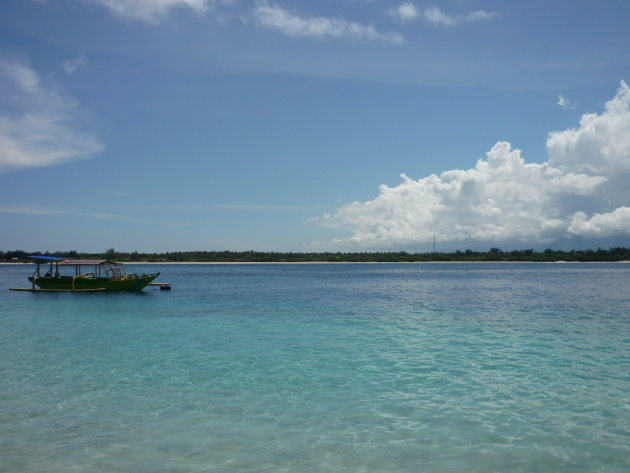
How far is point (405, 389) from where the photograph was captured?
1346 cm

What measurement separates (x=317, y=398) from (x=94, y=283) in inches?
1877

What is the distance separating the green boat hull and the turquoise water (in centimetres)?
2736

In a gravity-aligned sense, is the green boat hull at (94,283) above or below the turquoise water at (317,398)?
above

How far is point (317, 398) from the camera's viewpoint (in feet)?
41.9

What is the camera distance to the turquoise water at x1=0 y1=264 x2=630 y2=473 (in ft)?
29.7

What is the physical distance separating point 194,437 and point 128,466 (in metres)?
1.63

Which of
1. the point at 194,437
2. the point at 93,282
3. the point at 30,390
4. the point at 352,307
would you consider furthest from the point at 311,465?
the point at 93,282

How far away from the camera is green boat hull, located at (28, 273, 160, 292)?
52719 millimetres

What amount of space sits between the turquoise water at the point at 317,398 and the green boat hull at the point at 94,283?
27364mm

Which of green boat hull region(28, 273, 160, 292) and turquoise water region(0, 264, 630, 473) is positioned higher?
green boat hull region(28, 273, 160, 292)

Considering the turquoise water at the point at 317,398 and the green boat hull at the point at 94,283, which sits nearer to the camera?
the turquoise water at the point at 317,398

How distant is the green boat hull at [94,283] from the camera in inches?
2076

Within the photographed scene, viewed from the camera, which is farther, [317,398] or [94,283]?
[94,283]

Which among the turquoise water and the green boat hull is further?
the green boat hull
